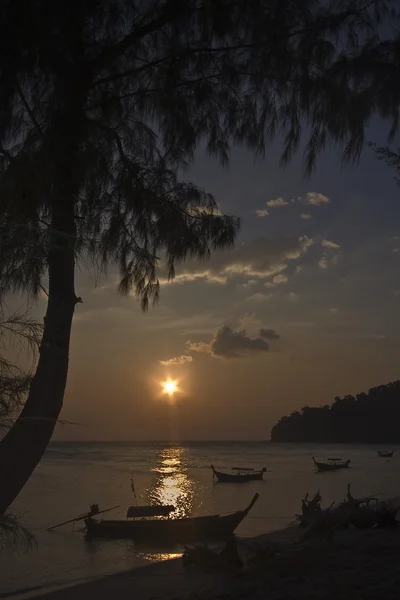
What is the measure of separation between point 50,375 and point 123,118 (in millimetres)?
2587

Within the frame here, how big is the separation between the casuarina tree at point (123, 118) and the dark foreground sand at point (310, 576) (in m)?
2.77

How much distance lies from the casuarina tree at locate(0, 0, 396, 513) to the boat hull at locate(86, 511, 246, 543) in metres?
14.3

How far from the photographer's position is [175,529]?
1995 cm

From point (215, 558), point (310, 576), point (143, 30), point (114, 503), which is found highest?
point (143, 30)

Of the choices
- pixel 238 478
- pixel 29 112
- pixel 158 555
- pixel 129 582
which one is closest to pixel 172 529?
pixel 158 555

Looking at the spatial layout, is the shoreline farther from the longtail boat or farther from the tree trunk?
the tree trunk

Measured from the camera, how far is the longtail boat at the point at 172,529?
18.9 metres

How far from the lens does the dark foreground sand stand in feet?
17.7

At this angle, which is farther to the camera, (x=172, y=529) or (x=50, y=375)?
(x=172, y=529)

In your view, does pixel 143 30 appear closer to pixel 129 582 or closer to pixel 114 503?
pixel 129 582

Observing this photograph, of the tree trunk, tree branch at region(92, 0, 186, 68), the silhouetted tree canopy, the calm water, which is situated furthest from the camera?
the silhouetted tree canopy

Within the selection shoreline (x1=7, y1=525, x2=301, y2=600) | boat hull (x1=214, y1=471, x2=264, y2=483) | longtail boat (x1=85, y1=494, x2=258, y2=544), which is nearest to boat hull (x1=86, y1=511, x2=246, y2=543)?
longtail boat (x1=85, y1=494, x2=258, y2=544)

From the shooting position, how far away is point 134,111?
596cm

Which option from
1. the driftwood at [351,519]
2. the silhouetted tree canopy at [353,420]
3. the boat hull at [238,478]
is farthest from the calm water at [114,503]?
the silhouetted tree canopy at [353,420]
